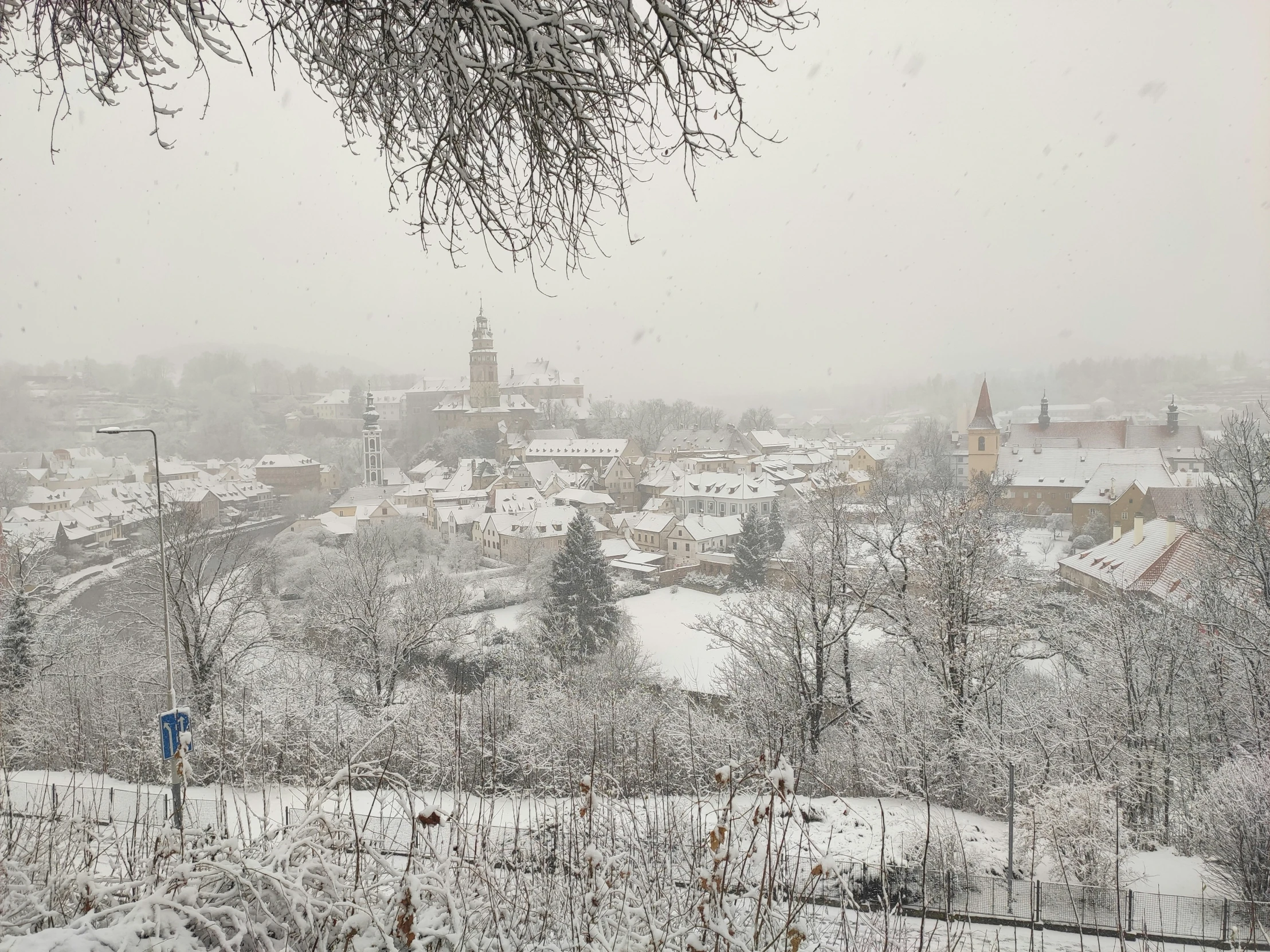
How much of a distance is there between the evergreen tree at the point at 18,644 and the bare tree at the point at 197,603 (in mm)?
1514

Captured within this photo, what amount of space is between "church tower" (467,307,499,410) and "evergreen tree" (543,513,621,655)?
2317cm

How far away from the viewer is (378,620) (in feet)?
42.0

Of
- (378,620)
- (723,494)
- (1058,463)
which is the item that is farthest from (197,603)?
(1058,463)

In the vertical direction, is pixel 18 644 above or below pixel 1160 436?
below

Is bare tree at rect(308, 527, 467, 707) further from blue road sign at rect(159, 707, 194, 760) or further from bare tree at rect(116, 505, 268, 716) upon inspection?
blue road sign at rect(159, 707, 194, 760)

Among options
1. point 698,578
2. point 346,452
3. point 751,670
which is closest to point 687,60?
point 751,670

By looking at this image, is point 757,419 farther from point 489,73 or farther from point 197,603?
point 489,73

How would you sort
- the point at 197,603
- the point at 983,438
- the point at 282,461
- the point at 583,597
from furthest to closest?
A: the point at 282,461, the point at 983,438, the point at 583,597, the point at 197,603

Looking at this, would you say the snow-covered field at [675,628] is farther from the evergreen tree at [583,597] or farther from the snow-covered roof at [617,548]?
the snow-covered roof at [617,548]

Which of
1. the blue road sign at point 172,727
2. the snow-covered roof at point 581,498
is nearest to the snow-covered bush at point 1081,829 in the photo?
the blue road sign at point 172,727

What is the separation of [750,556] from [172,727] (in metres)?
18.3

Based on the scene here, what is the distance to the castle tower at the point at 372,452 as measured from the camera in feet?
105

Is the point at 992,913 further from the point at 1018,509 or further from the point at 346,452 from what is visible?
the point at 346,452

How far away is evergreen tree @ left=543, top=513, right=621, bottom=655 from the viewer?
1686 cm
